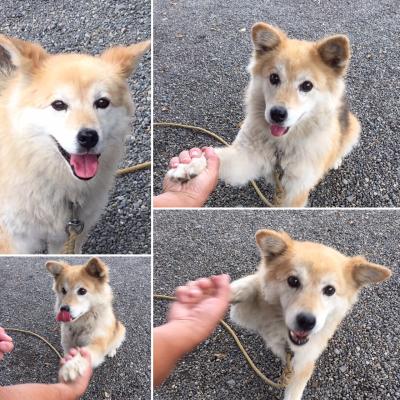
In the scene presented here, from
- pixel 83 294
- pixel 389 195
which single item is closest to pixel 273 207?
pixel 389 195

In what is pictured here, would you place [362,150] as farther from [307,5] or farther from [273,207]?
[307,5]

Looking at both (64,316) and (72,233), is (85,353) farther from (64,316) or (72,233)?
A: (72,233)

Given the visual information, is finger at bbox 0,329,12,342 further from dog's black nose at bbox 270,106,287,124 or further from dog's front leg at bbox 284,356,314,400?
dog's black nose at bbox 270,106,287,124

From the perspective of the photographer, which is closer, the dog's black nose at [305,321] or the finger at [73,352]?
the dog's black nose at [305,321]

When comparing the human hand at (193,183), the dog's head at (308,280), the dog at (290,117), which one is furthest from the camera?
the human hand at (193,183)

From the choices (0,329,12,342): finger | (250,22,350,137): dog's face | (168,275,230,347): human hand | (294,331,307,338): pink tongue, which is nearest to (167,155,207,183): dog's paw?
(250,22,350,137): dog's face

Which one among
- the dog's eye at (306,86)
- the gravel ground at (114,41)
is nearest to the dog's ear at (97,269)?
the gravel ground at (114,41)

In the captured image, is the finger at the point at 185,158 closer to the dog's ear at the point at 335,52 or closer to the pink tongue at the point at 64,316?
the dog's ear at the point at 335,52

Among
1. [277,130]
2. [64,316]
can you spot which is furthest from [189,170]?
[64,316]
